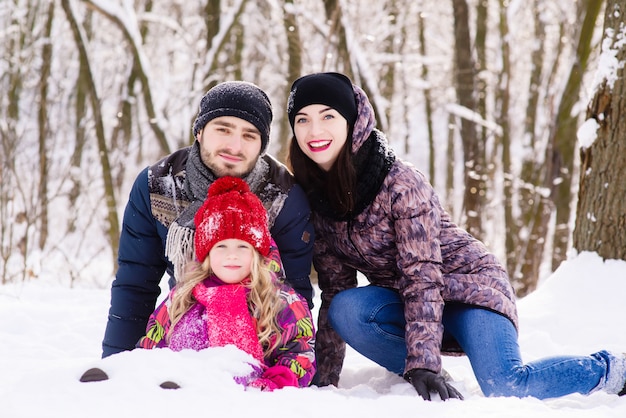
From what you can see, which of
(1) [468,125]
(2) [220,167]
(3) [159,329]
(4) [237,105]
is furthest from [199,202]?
(1) [468,125]

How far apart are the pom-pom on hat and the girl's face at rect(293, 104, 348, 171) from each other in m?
0.34

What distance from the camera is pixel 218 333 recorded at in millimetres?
2166

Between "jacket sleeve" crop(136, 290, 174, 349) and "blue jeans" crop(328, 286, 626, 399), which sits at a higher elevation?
"jacket sleeve" crop(136, 290, 174, 349)

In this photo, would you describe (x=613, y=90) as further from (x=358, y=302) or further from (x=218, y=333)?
(x=218, y=333)

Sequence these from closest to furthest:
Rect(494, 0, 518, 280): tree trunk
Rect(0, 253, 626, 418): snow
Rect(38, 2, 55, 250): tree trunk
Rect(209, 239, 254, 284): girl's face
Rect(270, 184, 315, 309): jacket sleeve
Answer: Rect(0, 253, 626, 418): snow < Rect(209, 239, 254, 284): girl's face < Rect(270, 184, 315, 309): jacket sleeve < Rect(38, 2, 55, 250): tree trunk < Rect(494, 0, 518, 280): tree trunk

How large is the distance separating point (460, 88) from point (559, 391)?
6095mm

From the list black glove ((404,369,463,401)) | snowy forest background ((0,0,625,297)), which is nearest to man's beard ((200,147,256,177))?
snowy forest background ((0,0,625,297))

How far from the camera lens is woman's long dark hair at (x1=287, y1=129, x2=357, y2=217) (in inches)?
100

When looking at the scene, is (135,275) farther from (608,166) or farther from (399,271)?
(608,166)

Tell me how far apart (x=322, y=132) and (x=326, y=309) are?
87cm

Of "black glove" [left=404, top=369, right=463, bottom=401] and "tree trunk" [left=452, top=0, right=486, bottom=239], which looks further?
"tree trunk" [left=452, top=0, right=486, bottom=239]

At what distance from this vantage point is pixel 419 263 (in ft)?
8.14

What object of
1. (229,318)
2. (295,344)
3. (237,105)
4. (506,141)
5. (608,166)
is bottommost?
(295,344)

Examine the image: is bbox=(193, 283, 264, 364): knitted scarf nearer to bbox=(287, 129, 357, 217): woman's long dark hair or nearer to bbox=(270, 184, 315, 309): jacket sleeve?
bbox=(270, 184, 315, 309): jacket sleeve
